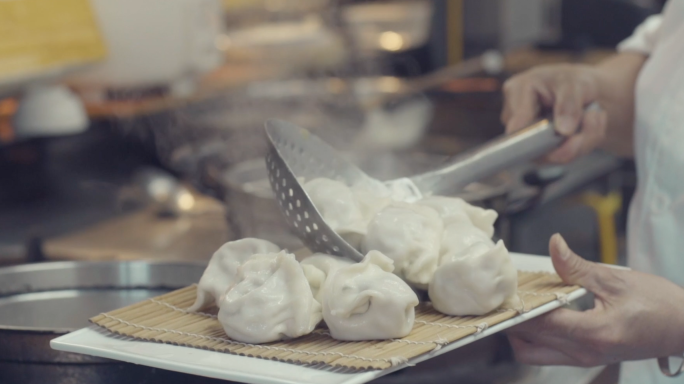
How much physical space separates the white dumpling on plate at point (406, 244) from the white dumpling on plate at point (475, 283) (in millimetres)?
22

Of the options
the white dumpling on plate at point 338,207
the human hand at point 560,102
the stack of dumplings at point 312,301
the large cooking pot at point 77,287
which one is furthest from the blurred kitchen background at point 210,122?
the stack of dumplings at point 312,301

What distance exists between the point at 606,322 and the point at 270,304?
17.1 inches

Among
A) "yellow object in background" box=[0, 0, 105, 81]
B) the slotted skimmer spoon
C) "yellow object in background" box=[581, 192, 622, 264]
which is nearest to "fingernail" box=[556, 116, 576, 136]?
the slotted skimmer spoon

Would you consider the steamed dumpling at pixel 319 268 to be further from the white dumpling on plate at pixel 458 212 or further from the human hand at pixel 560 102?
the human hand at pixel 560 102

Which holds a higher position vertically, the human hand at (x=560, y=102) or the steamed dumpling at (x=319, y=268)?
the human hand at (x=560, y=102)

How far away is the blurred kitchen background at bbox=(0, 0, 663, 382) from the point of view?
158 centimetres

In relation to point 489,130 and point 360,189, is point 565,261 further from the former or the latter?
Result: point 489,130

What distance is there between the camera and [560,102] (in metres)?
1.32

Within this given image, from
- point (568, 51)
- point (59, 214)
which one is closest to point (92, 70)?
point (59, 214)

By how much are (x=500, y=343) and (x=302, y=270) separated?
1.68 feet

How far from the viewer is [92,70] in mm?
1771

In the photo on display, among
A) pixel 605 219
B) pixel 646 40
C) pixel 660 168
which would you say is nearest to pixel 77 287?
pixel 660 168

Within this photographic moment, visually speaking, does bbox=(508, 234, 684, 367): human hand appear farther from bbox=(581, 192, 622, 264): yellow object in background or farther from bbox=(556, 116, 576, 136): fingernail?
bbox=(581, 192, 622, 264): yellow object in background

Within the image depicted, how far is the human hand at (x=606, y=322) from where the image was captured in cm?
97
